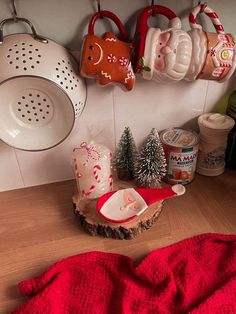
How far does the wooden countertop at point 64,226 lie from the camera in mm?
638

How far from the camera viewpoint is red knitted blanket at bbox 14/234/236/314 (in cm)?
53

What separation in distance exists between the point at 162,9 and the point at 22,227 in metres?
0.62

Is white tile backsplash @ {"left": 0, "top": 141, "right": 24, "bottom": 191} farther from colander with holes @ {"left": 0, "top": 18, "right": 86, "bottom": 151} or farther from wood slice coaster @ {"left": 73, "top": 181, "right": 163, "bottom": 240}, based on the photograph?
wood slice coaster @ {"left": 73, "top": 181, "right": 163, "bottom": 240}

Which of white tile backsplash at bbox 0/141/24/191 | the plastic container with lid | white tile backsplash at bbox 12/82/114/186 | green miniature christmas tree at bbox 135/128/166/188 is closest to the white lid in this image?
the plastic container with lid

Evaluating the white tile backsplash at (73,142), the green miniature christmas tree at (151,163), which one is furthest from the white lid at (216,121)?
the white tile backsplash at (73,142)

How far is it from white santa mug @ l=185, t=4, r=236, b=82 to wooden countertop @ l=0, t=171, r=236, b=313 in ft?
1.10

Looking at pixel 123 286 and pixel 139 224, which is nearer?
pixel 123 286

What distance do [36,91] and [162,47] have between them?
11.5 inches

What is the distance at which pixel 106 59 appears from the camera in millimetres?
602

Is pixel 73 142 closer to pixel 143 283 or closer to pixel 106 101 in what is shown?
pixel 106 101

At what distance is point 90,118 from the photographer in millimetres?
772

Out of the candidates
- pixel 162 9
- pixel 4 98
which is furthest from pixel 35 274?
pixel 162 9

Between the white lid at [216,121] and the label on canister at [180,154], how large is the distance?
45 millimetres

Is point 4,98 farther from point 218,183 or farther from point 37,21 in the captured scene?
point 218,183
